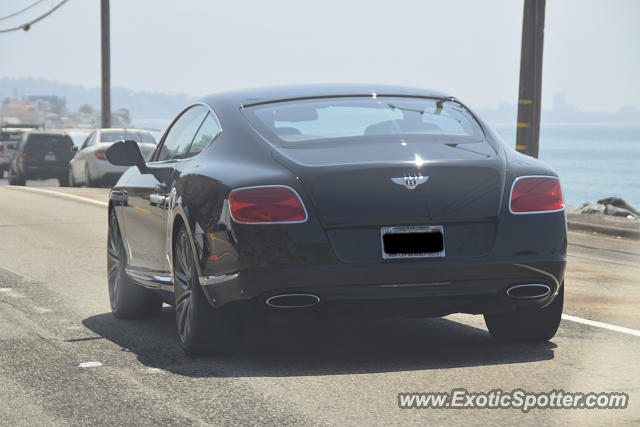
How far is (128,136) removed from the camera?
26141 mm

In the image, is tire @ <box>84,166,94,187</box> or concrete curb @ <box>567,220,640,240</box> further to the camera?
tire @ <box>84,166,94,187</box>

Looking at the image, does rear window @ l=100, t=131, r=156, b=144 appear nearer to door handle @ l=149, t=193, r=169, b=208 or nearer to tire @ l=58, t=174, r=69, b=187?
tire @ l=58, t=174, r=69, b=187

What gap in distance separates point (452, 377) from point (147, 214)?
2529 mm

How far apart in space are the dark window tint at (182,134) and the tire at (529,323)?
2187mm

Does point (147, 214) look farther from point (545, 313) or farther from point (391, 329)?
Result: point (545, 313)

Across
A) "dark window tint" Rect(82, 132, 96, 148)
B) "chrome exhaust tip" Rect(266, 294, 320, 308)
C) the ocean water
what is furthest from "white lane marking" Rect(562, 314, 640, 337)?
the ocean water

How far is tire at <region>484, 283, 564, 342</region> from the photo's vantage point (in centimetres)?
621

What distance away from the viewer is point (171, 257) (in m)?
6.44

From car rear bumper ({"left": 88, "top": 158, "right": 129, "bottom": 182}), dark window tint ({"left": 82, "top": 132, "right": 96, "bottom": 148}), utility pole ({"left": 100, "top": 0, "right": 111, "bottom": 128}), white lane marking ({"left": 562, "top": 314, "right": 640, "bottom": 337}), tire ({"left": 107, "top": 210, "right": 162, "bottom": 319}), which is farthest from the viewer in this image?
utility pole ({"left": 100, "top": 0, "right": 111, "bottom": 128})

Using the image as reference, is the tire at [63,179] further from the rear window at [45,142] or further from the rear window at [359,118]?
the rear window at [359,118]

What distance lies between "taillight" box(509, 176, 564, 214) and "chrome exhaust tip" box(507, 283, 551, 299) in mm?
390

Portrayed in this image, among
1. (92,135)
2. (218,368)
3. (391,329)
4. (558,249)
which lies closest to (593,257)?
(391,329)

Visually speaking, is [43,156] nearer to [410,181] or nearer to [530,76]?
[530,76]

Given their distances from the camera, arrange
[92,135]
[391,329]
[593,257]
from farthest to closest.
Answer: [92,135]
[593,257]
[391,329]
